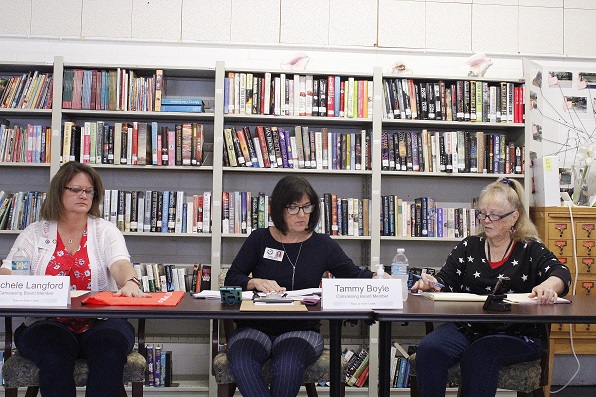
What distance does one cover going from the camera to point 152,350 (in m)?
4.11

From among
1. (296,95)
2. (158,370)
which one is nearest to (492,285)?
(296,95)

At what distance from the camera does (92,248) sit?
291cm

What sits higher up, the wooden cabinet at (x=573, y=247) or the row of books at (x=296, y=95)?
the row of books at (x=296, y=95)

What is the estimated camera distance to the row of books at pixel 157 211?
414 cm

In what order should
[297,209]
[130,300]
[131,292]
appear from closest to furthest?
1. [130,300]
2. [131,292]
3. [297,209]

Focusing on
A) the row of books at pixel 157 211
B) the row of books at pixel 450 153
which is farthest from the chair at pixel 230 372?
the row of books at pixel 450 153

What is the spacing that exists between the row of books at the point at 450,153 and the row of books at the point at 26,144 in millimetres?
2167

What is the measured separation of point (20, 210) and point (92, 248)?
1474 millimetres

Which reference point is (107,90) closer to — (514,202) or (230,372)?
(230,372)

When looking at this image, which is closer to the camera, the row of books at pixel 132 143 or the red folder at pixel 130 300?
the red folder at pixel 130 300

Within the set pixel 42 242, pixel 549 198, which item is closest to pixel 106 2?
pixel 42 242

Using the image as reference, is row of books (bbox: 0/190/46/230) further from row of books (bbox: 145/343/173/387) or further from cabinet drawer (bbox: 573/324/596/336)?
cabinet drawer (bbox: 573/324/596/336)

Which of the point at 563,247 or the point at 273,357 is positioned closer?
the point at 273,357

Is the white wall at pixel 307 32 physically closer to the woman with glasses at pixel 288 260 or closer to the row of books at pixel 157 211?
the row of books at pixel 157 211
